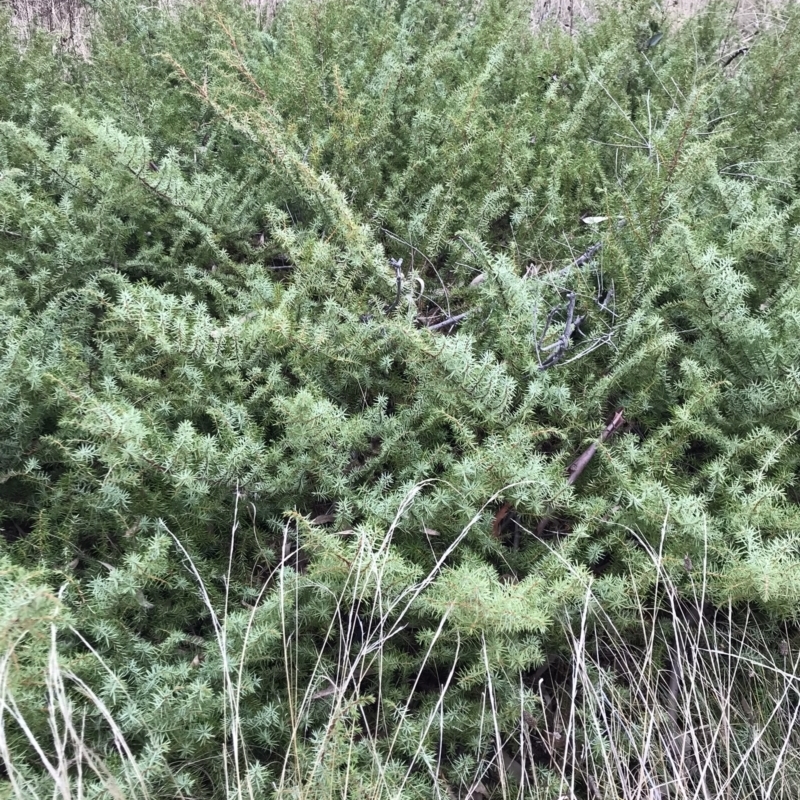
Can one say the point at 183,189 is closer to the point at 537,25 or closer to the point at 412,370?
the point at 412,370

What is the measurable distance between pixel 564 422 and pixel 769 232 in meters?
0.80

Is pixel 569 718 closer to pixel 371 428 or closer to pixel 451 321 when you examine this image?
pixel 371 428

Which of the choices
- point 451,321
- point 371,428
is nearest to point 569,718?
point 371,428

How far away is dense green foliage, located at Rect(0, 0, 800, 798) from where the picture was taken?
3.82 ft

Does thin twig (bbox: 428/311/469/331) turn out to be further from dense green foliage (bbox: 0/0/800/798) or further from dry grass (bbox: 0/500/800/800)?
dry grass (bbox: 0/500/800/800)

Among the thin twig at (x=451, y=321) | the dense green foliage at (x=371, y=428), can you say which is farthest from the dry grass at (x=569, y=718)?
the thin twig at (x=451, y=321)

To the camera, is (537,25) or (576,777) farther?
(537,25)

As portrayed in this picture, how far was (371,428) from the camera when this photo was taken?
150 cm

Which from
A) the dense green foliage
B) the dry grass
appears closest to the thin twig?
the dense green foliage

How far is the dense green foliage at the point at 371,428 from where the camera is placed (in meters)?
1.17

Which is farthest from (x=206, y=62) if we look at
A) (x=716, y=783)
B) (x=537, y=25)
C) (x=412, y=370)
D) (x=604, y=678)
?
(x=716, y=783)

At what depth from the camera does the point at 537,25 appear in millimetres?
3719

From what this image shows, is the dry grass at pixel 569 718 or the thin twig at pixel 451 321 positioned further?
the thin twig at pixel 451 321

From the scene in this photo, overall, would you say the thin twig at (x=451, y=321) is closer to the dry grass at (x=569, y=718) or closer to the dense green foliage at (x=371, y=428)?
the dense green foliage at (x=371, y=428)
